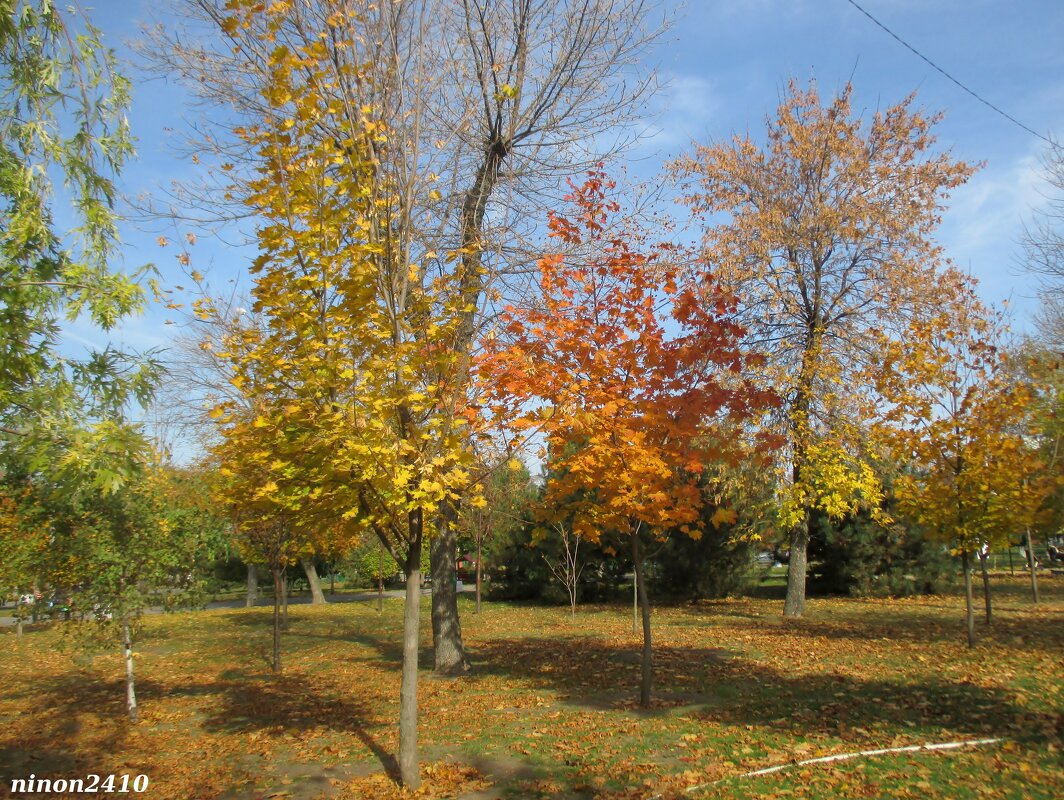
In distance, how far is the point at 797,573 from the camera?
62.3 feet

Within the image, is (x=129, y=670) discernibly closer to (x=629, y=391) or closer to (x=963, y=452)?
(x=629, y=391)

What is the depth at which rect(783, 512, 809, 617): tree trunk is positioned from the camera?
1859 centimetres

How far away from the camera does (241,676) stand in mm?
12812

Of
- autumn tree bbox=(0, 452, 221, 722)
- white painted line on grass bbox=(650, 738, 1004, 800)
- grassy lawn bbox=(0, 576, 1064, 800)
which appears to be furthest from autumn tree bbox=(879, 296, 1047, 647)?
autumn tree bbox=(0, 452, 221, 722)

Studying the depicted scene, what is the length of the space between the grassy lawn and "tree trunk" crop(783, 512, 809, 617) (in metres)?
2.68

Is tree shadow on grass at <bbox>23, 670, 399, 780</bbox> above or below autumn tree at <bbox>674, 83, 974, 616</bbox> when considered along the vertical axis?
below

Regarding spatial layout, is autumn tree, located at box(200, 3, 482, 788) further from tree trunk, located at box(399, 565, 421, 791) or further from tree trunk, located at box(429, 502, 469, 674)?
tree trunk, located at box(429, 502, 469, 674)

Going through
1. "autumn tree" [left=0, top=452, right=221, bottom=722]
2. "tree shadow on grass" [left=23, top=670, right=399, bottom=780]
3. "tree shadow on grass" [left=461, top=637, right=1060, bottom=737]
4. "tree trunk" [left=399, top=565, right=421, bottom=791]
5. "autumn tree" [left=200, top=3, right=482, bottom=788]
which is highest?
"autumn tree" [left=200, top=3, right=482, bottom=788]

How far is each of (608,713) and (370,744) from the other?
2717mm

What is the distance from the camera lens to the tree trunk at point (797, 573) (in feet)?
61.0

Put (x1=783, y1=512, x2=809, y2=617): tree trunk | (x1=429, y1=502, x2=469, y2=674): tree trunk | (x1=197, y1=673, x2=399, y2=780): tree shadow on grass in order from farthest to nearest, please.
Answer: (x1=783, y1=512, x2=809, y2=617): tree trunk, (x1=429, y1=502, x2=469, y2=674): tree trunk, (x1=197, y1=673, x2=399, y2=780): tree shadow on grass

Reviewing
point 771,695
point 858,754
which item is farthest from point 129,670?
point 858,754

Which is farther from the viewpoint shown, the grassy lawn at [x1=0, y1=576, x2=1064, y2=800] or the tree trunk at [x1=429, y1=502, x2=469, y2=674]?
the tree trunk at [x1=429, y1=502, x2=469, y2=674]

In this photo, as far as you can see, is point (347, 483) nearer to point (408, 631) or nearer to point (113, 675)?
point (408, 631)
